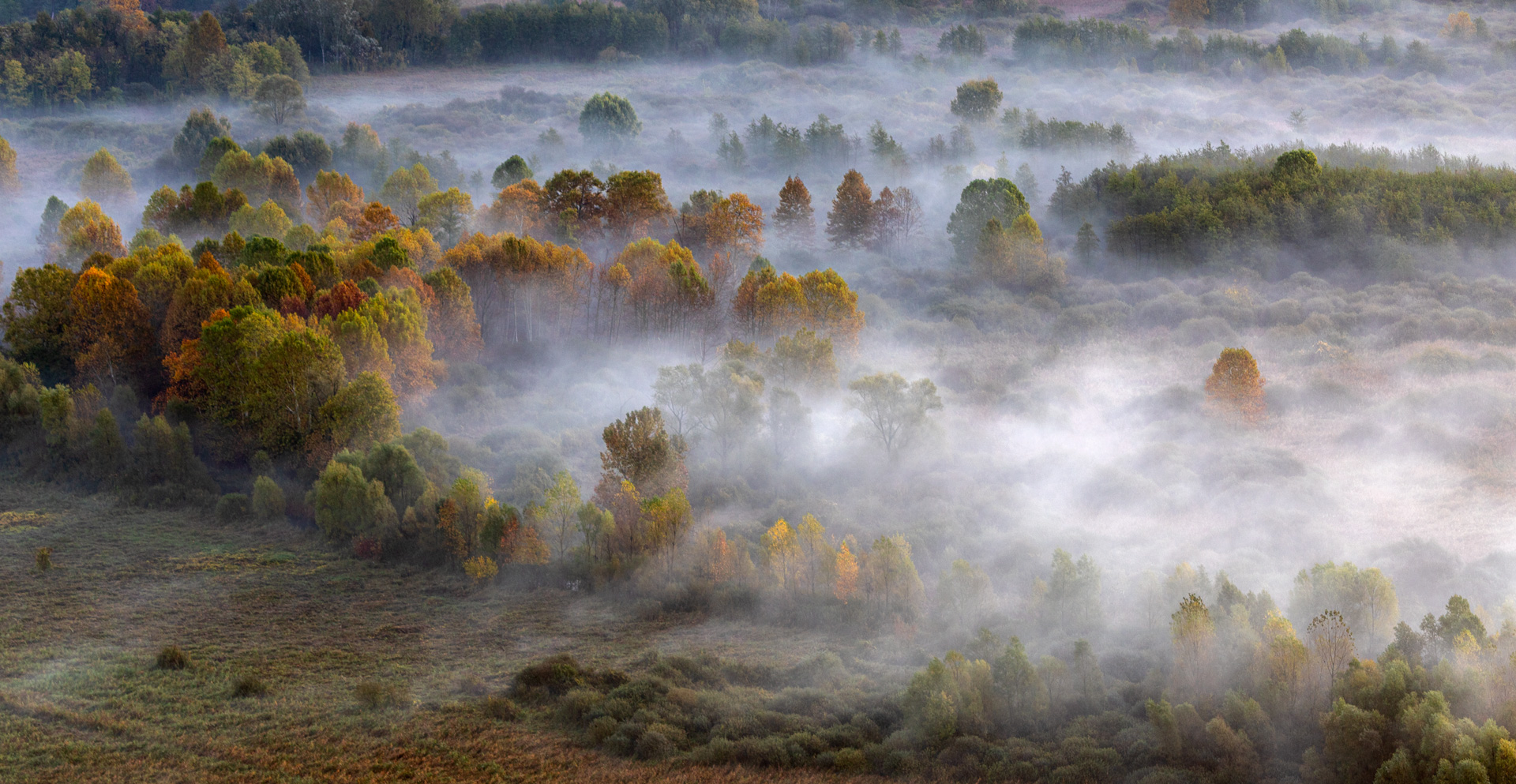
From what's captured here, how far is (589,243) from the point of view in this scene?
403ft

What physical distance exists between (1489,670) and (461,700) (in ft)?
130

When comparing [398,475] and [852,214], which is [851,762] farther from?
[852,214]

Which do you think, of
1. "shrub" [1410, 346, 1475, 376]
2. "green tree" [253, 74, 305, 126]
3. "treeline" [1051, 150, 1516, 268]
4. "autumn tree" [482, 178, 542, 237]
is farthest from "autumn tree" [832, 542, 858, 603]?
"green tree" [253, 74, 305, 126]

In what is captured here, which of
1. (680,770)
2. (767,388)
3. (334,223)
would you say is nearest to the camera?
(680,770)

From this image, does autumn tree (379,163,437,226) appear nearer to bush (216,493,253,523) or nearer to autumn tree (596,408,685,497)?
bush (216,493,253,523)

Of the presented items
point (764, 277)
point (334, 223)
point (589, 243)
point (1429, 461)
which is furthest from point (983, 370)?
point (334, 223)

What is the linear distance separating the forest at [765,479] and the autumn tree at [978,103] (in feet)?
136

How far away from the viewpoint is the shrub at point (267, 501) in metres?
65.4

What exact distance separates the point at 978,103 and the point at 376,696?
168781mm

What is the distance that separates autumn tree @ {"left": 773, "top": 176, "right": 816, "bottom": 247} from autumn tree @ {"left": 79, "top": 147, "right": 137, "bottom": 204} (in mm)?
91707

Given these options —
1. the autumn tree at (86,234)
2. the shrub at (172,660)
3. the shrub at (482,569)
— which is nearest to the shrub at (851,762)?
the shrub at (482,569)

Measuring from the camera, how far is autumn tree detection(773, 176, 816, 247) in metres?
136

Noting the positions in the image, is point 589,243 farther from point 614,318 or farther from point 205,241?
point 205,241

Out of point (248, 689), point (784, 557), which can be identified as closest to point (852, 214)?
point (784, 557)
